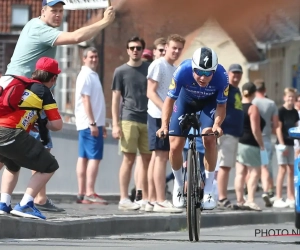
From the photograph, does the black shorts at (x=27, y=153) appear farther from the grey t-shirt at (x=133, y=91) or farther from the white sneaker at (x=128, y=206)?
the grey t-shirt at (x=133, y=91)

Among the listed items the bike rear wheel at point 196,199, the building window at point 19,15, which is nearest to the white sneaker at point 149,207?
the bike rear wheel at point 196,199

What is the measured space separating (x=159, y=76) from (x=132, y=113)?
2.71ft

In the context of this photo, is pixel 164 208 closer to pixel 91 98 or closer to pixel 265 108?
pixel 91 98

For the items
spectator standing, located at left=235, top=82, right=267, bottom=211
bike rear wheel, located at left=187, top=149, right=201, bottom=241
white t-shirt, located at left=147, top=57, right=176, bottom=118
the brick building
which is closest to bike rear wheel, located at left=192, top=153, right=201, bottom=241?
bike rear wheel, located at left=187, top=149, right=201, bottom=241

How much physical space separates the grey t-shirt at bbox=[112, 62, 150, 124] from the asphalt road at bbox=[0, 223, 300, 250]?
7.22 ft

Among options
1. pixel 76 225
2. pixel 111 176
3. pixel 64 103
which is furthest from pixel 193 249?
pixel 64 103

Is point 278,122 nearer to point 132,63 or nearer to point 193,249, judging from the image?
point 132,63

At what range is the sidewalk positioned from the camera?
1141 cm

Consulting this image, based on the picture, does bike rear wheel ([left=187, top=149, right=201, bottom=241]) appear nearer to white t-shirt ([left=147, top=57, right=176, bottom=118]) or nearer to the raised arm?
the raised arm

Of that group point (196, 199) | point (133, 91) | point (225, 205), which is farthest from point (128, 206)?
point (196, 199)

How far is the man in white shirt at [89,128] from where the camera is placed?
1614 cm

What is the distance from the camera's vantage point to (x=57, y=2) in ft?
40.7

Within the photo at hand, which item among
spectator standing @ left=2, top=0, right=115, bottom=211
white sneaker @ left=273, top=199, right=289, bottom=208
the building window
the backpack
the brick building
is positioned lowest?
white sneaker @ left=273, top=199, right=289, bottom=208

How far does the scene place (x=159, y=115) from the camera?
14.7 m
